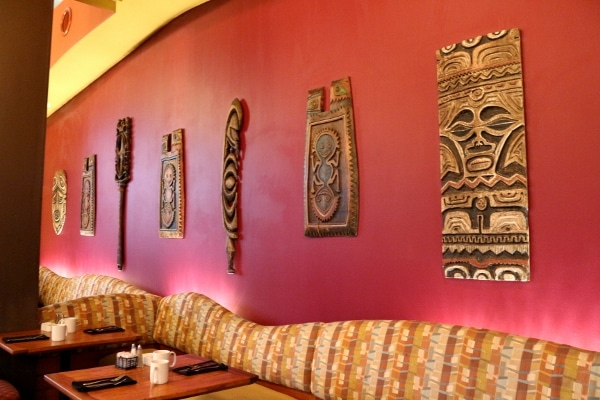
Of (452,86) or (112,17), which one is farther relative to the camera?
(112,17)

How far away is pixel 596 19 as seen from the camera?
7.16 ft

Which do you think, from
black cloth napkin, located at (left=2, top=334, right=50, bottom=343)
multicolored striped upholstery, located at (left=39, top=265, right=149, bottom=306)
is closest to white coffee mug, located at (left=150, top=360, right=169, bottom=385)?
black cloth napkin, located at (left=2, top=334, right=50, bottom=343)

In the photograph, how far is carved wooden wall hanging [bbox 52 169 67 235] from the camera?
23.8 feet

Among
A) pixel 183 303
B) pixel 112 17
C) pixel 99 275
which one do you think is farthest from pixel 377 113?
pixel 99 275

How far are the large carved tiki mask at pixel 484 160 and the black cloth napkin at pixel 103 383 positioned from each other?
1.55 meters

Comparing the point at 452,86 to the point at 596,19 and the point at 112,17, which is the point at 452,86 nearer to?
the point at 596,19

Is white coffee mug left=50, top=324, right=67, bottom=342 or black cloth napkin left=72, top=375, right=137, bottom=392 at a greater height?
white coffee mug left=50, top=324, right=67, bottom=342

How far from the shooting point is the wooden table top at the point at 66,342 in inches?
119

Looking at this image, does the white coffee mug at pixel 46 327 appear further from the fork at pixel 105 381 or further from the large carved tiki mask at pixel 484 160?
the large carved tiki mask at pixel 484 160

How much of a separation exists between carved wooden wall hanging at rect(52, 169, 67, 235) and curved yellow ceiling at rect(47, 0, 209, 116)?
1.19 m

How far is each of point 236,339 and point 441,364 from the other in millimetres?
1477

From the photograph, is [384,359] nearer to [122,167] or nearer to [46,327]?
[46,327]

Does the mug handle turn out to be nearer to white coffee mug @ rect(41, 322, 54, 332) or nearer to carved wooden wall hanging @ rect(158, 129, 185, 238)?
white coffee mug @ rect(41, 322, 54, 332)

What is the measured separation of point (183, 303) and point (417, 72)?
2405 millimetres
